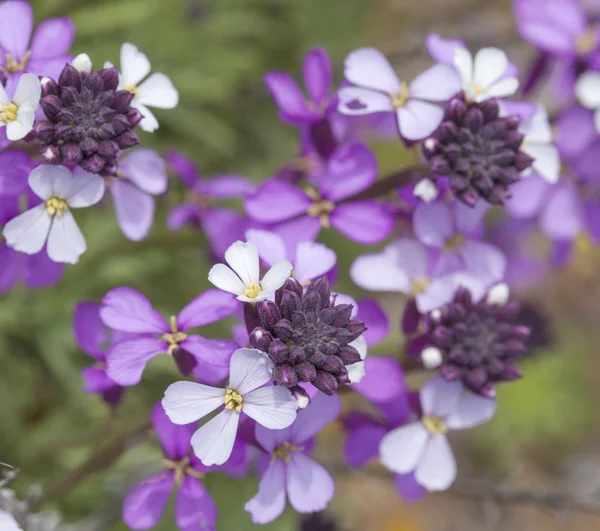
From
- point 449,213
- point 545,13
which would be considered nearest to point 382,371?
point 449,213

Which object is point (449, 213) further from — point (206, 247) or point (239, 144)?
point (239, 144)

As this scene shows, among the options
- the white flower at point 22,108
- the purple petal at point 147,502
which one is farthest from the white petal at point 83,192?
the purple petal at point 147,502

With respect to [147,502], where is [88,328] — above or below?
above

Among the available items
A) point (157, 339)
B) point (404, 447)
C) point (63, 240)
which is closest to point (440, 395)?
point (404, 447)

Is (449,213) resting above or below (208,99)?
above

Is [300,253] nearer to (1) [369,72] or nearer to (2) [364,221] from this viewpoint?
(2) [364,221]

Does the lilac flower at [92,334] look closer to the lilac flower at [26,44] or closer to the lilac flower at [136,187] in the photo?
the lilac flower at [136,187]
